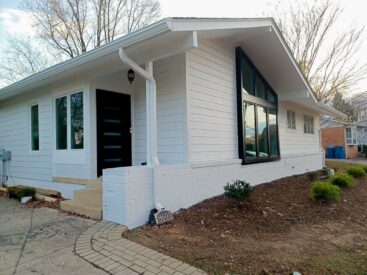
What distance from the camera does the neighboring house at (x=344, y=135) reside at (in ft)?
75.3

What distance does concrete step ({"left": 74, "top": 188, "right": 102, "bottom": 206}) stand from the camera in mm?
4817

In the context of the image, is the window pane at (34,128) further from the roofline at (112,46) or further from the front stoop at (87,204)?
the front stoop at (87,204)

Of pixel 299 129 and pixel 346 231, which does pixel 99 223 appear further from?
pixel 299 129

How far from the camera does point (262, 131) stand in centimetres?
787

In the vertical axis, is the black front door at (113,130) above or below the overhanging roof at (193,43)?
below

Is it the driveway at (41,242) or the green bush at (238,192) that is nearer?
the driveway at (41,242)

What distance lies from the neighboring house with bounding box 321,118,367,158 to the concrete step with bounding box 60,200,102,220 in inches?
874

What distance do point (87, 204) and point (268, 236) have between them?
10.3 feet

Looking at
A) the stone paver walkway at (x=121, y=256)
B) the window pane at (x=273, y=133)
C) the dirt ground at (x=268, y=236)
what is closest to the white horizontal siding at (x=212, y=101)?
the dirt ground at (x=268, y=236)

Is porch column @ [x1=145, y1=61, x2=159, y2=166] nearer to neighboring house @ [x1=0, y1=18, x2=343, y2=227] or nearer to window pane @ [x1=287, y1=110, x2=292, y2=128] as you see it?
neighboring house @ [x1=0, y1=18, x2=343, y2=227]

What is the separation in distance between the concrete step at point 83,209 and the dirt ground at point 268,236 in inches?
34.9

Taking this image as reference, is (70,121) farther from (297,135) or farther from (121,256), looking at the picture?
(297,135)

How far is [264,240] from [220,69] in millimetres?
4154

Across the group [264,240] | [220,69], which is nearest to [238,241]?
[264,240]
